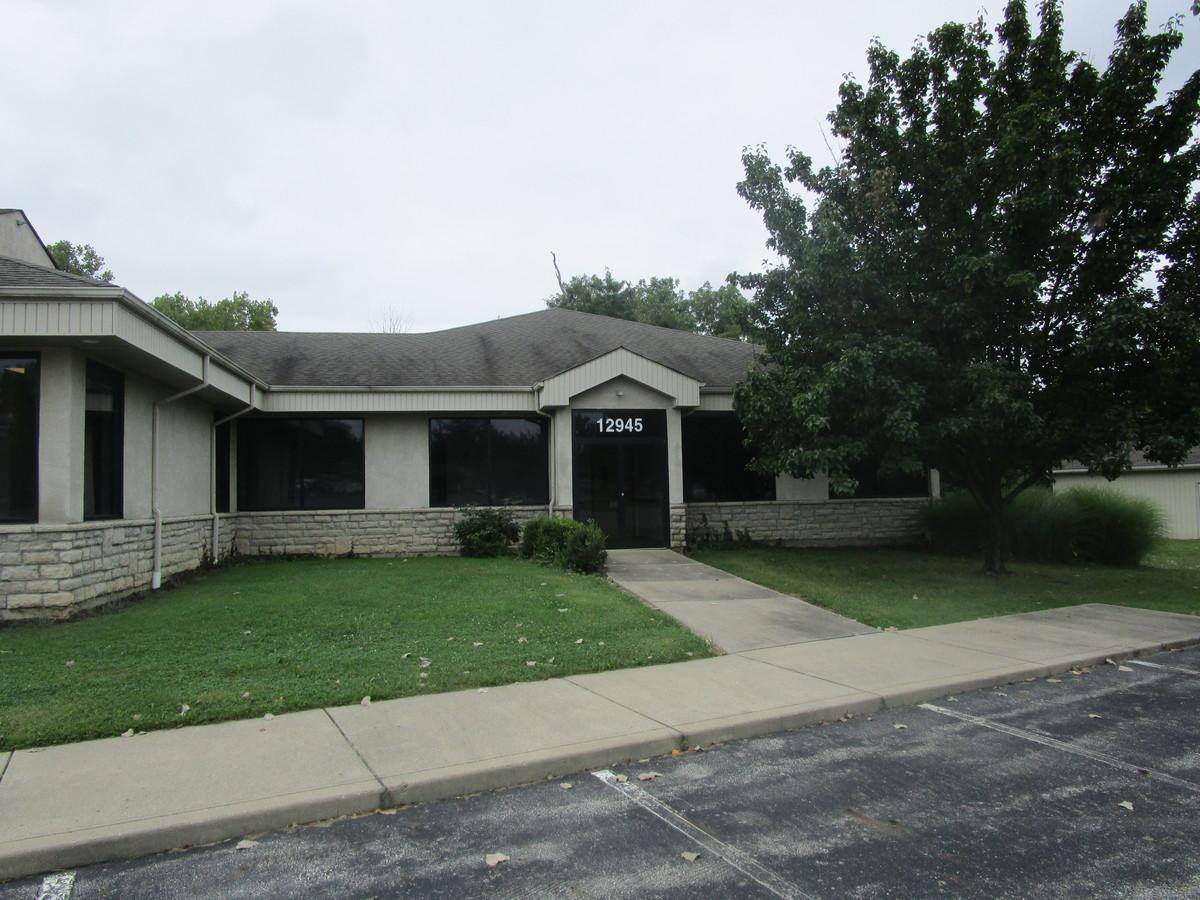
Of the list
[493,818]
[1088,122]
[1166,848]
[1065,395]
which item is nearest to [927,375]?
[1065,395]

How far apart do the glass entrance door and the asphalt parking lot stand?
1048 cm

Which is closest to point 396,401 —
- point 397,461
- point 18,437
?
point 397,461

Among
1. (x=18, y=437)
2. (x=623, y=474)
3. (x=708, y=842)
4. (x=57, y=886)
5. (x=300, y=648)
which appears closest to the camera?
(x=57, y=886)

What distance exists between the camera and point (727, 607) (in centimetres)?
1030

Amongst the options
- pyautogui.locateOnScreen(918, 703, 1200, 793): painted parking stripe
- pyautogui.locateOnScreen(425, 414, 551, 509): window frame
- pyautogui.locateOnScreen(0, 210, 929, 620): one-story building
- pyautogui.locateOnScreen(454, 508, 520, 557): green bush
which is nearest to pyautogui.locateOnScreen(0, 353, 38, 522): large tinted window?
pyautogui.locateOnScreen(0, 210, 929, 620): one-story building

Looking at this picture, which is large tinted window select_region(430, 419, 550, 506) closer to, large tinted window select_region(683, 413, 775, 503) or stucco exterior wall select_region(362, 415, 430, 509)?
stucco exterior wall select_region(362, 415, 430, 509)

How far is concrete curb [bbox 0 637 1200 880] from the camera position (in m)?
3.75

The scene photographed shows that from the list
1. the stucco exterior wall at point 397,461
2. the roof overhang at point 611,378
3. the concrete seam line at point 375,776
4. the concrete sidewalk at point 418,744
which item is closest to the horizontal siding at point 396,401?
the roof overhang at point 611,378

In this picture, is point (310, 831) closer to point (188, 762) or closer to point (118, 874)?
point (118, 874)

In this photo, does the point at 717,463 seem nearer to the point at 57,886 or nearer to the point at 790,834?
the point at 790,834

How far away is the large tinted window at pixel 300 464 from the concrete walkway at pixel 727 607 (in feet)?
19.9

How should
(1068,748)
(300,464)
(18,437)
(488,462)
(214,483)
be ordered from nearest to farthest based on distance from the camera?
(1068,748) → (18,437) → (214,483) → (300,464) → (488,462)

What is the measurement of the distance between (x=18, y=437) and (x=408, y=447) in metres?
7.64

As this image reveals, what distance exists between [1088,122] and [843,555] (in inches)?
344
